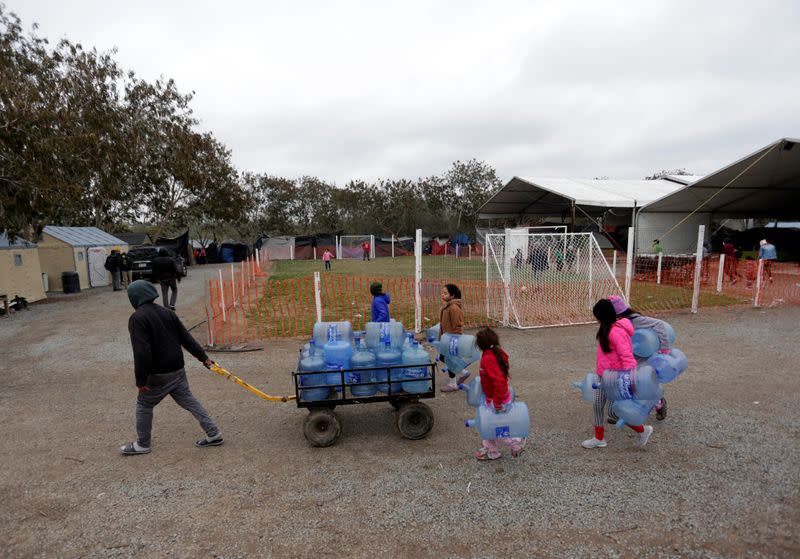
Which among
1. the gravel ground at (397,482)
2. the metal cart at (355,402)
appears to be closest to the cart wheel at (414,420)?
the metal cart at (355,402)

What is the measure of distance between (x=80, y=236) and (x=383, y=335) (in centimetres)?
2185

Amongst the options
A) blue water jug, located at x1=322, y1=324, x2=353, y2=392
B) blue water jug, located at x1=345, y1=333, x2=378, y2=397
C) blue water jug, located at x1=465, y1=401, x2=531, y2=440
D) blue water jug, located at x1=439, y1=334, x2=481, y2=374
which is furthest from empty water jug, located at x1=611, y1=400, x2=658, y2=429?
blue water jug, located at x1=322, y1=324, x2=353, y2=392

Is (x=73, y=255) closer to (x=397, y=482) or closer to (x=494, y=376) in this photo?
(x=397, y=482)

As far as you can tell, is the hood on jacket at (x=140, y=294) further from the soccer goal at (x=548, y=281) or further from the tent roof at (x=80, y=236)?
the tent roof at (x=80, y=236)

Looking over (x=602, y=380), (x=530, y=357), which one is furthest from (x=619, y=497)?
(x=530, y=357)

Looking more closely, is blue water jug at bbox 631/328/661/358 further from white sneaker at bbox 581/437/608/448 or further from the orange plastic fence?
the orange plastic fence

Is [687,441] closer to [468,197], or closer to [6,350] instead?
[6,350]

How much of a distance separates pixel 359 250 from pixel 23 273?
26.3 meters

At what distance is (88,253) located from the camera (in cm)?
1989

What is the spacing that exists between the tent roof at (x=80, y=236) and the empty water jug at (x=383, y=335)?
764 inches

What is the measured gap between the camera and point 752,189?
19672 mm

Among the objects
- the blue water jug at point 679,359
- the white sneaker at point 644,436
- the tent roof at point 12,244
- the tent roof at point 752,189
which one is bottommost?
the white sneaker at point 644,436

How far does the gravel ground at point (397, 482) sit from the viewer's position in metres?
3.13

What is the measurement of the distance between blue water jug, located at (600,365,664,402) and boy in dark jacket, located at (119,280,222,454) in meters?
3.84
